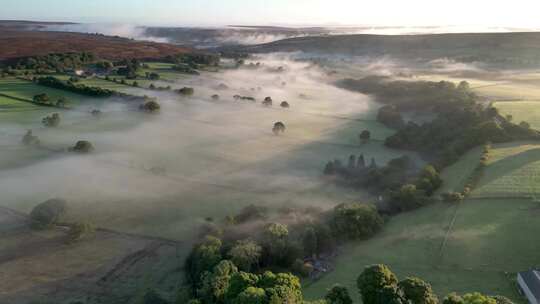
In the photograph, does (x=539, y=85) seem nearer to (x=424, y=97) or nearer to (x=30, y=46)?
(x=424, y=97)

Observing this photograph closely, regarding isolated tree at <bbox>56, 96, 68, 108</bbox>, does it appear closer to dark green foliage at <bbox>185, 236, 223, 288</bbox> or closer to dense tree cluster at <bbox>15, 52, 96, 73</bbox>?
dense tree cluster at <bbox>15, 52, 96, 73</bbox>

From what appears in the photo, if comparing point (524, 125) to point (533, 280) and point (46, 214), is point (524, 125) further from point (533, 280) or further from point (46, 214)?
point (46, 214)

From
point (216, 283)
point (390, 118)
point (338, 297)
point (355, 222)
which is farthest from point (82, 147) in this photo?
point (390, 118)

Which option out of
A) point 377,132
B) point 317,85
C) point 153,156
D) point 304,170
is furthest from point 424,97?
point 153,156

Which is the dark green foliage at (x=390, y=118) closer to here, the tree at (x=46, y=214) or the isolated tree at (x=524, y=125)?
the isolated tree at (x=524, y=125)

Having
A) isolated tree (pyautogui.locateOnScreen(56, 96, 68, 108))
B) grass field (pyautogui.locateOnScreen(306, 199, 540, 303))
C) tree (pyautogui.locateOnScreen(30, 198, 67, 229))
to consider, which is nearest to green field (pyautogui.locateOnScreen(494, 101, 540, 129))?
grass field (pyautogui.locateOnScreen(306, 199, 540, 303))

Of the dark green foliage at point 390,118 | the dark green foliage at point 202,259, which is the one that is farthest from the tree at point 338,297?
the dark green foliage at point 390,118
